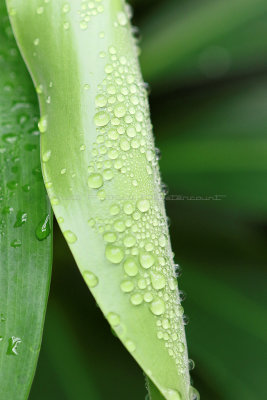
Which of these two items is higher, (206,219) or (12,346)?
(206,219)

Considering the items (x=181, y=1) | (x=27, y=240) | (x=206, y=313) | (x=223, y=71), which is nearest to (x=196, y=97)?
(x=223, y=71)

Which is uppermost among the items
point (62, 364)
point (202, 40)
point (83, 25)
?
point (202, 40)

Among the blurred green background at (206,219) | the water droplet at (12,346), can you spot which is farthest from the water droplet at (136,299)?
the blurred green background at (206,219)

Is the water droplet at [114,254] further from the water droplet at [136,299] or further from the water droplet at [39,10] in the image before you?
the water droplet at [39,10]

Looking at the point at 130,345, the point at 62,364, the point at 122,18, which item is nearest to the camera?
the point at 130,345

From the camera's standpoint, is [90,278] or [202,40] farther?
[202,40]

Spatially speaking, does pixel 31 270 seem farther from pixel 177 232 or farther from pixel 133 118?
pixel 177 232

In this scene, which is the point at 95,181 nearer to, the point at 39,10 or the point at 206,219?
the point at 39,10

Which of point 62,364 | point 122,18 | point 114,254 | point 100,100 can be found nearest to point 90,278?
point 114,254

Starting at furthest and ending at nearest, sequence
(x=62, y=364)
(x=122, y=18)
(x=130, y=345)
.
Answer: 1. (x=62, y=364)
2. (x=122, y=18)
3. (x=130, y=345)
